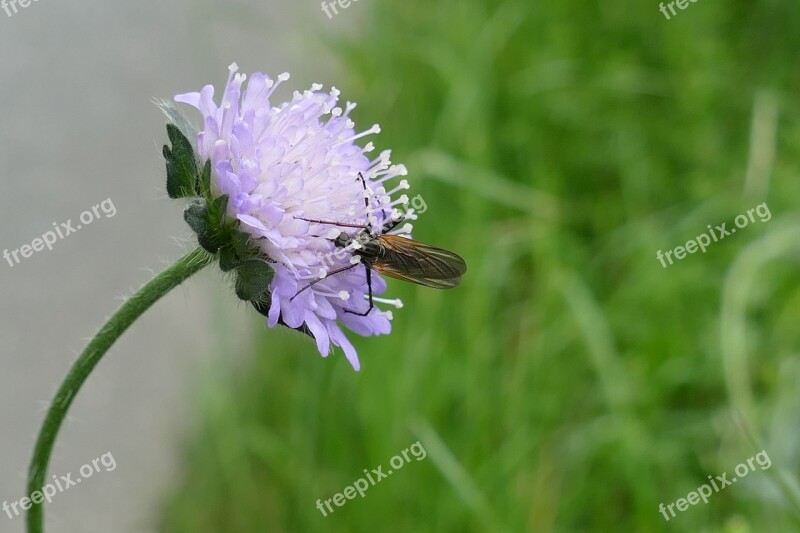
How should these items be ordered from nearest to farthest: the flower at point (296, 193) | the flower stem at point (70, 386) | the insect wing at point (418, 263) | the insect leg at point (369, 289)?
1. the flower stem at point (70, 386)
2. the flower at point (296, 193)
3. the insect leg at point (369, 289)
4. the insect wing at point (418, 263)

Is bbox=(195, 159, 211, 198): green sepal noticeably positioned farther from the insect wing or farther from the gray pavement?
the gray pavement

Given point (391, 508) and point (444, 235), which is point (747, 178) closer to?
point (444, 235)

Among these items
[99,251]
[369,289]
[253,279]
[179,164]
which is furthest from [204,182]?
[99,251]

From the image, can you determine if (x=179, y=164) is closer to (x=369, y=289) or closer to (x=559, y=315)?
(x=369, y=289)

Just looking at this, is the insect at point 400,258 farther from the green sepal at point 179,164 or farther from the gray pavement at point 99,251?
the gray pavement at point 99,251

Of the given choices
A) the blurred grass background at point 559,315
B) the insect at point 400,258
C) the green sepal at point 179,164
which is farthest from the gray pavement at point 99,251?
the green sepal at point 179,164

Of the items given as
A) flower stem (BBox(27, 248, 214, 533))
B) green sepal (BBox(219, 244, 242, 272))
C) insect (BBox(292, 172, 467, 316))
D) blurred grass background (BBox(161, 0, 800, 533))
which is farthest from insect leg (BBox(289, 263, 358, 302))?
blurred grass background (BBox(161, 0, 800, 533))
